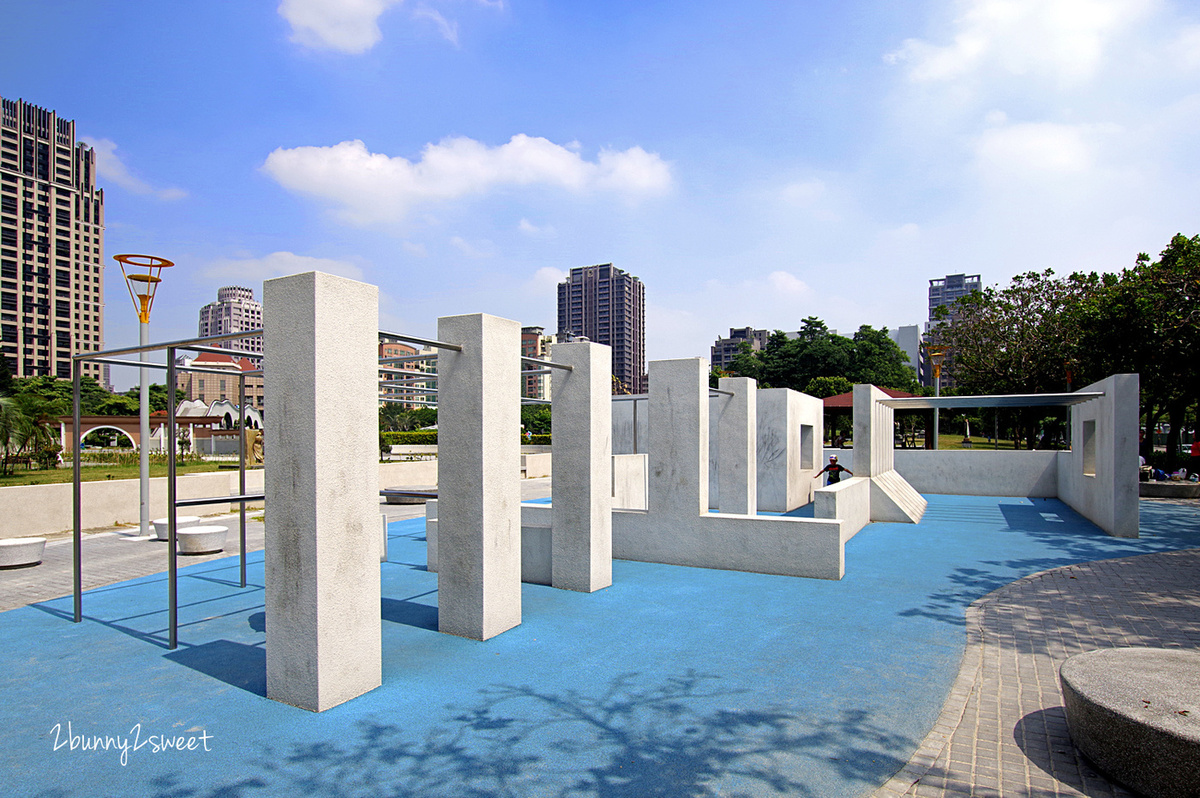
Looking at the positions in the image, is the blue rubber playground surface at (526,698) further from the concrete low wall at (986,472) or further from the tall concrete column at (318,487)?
the concrete low wall at (986,472)

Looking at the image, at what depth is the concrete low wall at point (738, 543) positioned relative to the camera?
A: 338 inches

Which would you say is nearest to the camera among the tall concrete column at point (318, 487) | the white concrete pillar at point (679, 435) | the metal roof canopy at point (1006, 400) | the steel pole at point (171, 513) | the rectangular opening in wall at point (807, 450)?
the tall concrete column at point (318, 487)

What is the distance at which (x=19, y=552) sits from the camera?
31.8ft

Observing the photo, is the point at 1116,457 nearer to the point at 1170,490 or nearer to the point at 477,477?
the point at 1170,490

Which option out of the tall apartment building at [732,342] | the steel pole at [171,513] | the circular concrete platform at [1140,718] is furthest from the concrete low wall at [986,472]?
the tall apartment building at [732,342]

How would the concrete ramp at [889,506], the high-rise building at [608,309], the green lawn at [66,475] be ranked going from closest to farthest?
the concrete ramp at [889,506] < the green lawn at [66,475] < the high-rise building at [608,309]

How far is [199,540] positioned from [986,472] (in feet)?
67.4

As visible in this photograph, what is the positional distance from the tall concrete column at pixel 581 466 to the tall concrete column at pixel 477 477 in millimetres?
1368

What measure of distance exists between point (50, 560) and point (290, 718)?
8804mm

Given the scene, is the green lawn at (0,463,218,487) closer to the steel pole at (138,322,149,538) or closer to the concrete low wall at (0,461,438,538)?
the concrete low wall at (0,461,438,538)

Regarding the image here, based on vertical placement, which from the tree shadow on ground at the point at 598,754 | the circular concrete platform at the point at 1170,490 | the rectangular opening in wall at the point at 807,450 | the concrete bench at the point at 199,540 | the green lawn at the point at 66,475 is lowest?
the circular concrete platform at the point at 1170,490

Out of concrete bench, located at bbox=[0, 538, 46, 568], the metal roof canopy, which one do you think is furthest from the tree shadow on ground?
the metal roof canopy

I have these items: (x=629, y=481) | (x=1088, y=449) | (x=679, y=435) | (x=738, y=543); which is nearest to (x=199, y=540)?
(x=629, y=481)

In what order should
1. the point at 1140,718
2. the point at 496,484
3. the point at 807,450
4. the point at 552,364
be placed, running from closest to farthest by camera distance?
the point at 1140,718
the point at 496,484
the point at 552,364
the point at 807,450
